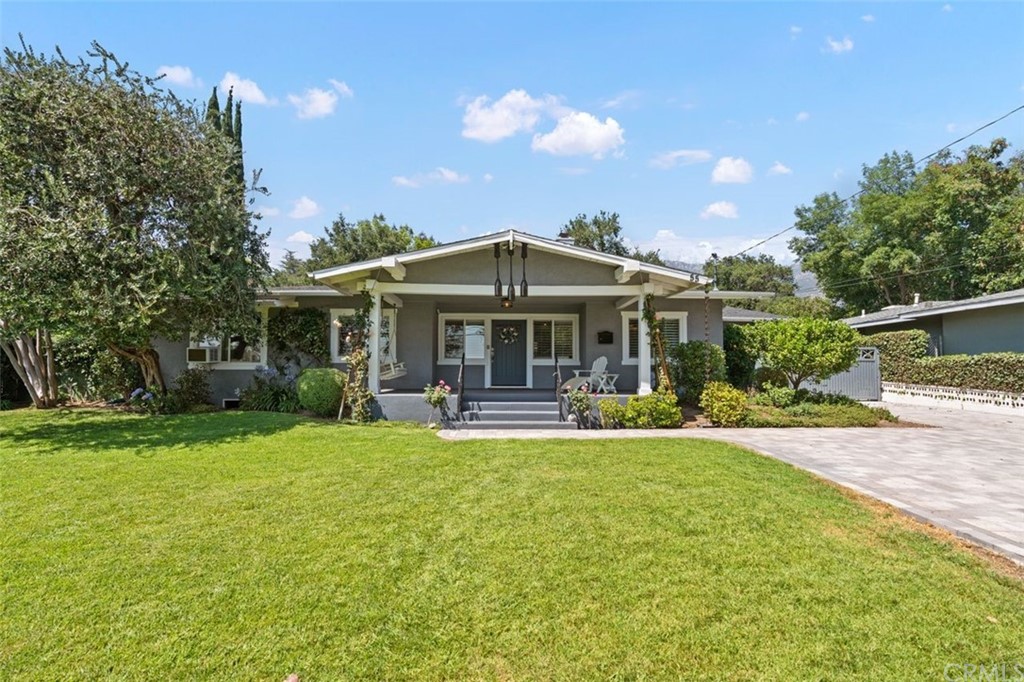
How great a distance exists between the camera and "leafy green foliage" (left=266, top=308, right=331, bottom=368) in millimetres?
12367

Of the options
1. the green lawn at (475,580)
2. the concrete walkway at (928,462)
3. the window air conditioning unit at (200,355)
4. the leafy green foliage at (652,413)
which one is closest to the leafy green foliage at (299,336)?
the window air conditioning unit at (200,355)

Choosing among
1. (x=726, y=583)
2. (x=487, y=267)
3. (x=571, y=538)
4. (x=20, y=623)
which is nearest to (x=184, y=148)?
(x=487, y=267)

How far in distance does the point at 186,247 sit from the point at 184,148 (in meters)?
2.09

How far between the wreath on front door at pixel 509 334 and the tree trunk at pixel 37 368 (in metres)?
11.0

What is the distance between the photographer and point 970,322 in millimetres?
16797

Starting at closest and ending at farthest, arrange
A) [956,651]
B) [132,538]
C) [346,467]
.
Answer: [956,651], [132,538], [346,467]

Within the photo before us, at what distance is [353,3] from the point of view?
31.0 ft

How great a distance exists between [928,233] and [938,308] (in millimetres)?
16121

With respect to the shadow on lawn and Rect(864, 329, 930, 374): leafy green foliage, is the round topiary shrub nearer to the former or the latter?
the shadow on lawn

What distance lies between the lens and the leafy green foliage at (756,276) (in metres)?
46.4

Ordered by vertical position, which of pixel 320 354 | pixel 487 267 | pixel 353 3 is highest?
pixel 353 3

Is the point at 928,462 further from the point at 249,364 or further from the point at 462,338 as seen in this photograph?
the point at 249,364

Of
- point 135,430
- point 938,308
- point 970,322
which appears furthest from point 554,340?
point 970,322

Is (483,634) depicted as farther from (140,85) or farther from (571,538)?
(140,85)
